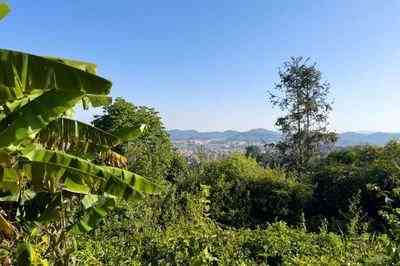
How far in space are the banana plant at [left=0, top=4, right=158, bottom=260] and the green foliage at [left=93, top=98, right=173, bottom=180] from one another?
1282 centimetres

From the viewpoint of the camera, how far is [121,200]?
426 inches

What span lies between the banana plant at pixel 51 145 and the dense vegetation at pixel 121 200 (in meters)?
0.01

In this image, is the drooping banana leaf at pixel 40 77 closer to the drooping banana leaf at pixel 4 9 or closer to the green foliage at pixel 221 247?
the drooping banana leaf at pixel 4 9

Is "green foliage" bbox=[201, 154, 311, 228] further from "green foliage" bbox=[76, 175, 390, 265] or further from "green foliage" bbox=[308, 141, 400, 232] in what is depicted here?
"green foliage" bbox=[76, 175, 390, 265]

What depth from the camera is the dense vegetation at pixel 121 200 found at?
18.0 feet

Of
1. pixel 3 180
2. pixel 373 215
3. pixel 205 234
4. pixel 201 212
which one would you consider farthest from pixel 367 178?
pixel 3 180

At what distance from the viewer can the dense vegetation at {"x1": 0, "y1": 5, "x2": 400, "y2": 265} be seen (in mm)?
5477

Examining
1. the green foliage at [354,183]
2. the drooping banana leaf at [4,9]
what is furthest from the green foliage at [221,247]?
the green foliage at [354,183]

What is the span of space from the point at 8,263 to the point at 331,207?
12.7 m

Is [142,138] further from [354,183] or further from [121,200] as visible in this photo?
[121,200]

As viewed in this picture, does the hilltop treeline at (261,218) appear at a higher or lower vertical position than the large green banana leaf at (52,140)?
lower

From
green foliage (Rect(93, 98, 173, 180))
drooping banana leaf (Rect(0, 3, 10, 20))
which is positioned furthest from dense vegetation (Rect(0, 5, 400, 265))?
green foliage (Rect(93, 98, 173, 180))

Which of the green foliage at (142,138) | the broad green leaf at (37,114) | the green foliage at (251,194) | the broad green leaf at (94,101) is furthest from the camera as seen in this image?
the green foliage at (142,138)

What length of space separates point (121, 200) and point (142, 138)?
14.4 meters
